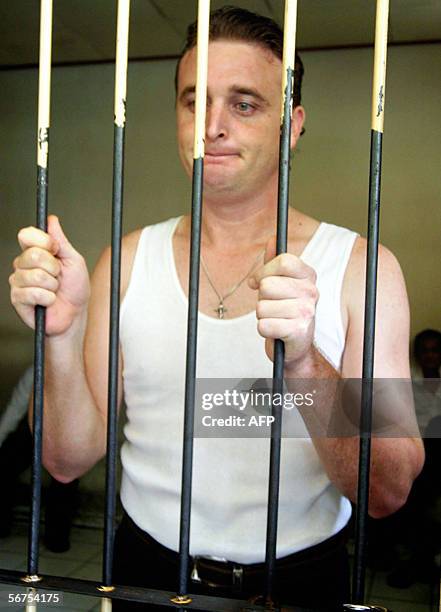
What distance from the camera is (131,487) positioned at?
1188mm

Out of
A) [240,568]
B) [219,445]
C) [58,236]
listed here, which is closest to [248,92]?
[58,236]

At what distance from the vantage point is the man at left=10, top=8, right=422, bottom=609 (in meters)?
1.03

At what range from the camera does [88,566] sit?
350cm

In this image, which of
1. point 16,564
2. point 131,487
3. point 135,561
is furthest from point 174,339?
point 16,564

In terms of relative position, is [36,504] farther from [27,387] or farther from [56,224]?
[27,387]

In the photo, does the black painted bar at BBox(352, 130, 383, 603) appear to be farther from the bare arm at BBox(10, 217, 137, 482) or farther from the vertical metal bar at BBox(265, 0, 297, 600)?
the bare arm at BBox(10, 217, 137, 482)

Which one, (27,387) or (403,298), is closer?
(403,298)

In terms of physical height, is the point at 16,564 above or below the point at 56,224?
below

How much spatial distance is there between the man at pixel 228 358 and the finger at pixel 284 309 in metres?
0.21

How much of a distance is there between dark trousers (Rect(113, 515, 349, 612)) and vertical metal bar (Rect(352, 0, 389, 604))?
1.17 ft

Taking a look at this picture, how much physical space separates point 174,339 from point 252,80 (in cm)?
42

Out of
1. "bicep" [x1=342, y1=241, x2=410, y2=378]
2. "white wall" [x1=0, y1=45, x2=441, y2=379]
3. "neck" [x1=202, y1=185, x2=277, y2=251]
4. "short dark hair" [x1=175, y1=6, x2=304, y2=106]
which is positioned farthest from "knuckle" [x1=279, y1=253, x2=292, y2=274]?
"white wall" [x1=0, y1=45, x2=441, y2=379]

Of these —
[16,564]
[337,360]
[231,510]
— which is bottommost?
[16,564]

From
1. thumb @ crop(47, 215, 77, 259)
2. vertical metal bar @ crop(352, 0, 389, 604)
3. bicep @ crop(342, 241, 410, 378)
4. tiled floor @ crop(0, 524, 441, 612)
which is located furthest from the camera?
tiled floor @ crop(0, 524, 441, 612)
